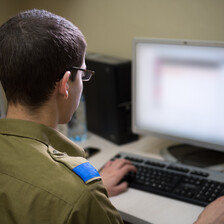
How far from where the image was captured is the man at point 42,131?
76 cm

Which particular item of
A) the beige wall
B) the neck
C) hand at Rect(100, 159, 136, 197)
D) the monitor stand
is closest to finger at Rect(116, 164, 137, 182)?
hand at Rect(100, 159, 136, 197)

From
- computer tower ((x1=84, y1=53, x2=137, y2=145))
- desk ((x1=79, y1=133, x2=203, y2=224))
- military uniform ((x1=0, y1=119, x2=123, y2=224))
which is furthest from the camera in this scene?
computer tower ((x1=84, y1=53, x2=137, y2=145))

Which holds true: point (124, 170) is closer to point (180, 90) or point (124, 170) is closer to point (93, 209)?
point (180, 90)

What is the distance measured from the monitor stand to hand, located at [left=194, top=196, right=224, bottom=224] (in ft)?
1.00

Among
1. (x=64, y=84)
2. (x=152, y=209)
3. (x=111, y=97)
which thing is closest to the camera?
(x=64, y=84)

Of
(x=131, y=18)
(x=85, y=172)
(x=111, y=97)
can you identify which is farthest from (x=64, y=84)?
(x=131, y=18)

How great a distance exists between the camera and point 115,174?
125 cm

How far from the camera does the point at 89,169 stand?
84 centimetres

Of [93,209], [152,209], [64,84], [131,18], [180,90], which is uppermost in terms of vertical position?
[131,18]

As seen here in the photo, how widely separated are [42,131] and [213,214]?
1.71ft

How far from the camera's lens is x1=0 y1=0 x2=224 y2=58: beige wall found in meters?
1.42

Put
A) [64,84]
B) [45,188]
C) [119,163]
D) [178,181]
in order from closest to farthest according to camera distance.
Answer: [45,188] → [64,84] → [178,181] → [119,163]

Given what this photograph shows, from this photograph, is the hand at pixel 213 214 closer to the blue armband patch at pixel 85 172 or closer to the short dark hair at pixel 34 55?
the blue armband patch at pixel 85 172

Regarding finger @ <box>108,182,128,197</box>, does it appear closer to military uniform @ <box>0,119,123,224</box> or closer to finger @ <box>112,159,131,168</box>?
finger @ <box>112,159,131,168</box>
